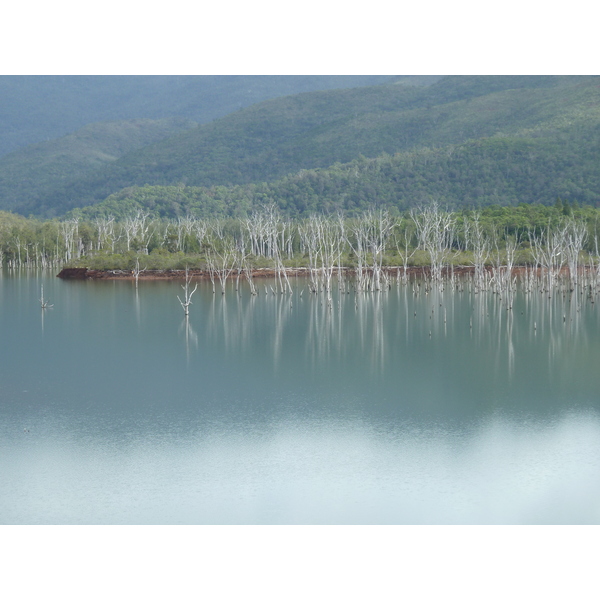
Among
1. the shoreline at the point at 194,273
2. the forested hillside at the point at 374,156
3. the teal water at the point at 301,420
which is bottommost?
the teal water at the point at 301,420

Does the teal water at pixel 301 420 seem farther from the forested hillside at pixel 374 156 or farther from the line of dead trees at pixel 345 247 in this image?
the forested hillside at pixel 374 156

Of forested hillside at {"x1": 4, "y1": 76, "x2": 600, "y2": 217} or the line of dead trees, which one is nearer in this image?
the line of dead trees

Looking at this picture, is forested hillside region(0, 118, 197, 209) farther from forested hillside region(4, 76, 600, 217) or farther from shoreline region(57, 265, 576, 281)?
shoreline region(57, 265, 576, 281)

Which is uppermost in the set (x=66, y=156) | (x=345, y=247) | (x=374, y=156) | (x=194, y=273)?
(x=66, y=156)

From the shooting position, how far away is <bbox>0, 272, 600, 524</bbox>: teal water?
412 inches

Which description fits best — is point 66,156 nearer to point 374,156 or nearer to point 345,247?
point 374,156

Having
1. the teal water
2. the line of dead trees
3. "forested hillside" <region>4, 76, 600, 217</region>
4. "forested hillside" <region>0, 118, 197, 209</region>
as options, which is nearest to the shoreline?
the line of dead trees

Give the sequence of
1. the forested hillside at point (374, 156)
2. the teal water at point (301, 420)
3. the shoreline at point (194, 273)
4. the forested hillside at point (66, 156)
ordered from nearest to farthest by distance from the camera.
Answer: the teal water at point (301, 420) → the shoreline at point (194, 273) → the forested hillside at point (374, 156) → the forested hillside at point (66, 156)

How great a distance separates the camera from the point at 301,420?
14.3 metres

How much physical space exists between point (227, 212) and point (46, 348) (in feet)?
217

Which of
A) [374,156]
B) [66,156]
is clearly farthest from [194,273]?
[66,156]

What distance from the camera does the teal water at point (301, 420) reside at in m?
10.5

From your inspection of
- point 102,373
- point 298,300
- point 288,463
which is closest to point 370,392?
point 288,463

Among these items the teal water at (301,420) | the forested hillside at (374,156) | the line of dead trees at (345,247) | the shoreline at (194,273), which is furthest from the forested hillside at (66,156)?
the teal water at (301,420)
